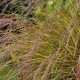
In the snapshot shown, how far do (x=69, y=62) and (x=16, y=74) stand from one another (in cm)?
43

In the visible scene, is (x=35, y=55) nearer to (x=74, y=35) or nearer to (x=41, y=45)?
(x=41, y=45)

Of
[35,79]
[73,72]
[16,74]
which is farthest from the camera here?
[16,74]

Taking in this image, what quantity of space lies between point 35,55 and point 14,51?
178mm

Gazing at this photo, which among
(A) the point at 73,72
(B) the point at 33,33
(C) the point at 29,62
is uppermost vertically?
(B) the point at 33,33

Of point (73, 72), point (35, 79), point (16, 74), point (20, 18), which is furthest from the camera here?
point (20, 18)

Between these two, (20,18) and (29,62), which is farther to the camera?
(20,18)

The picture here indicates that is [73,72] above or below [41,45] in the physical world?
below

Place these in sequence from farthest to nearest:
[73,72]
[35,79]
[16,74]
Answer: [16,74]
[73,72]
[35,79]

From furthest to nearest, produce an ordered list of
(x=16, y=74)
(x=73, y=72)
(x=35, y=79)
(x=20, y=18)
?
1. (x=20, y=18)
2. (x=16, y=74)
3. (x=73, y=72)
4. (x=35, y=79)

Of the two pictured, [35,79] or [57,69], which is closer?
[35,79]

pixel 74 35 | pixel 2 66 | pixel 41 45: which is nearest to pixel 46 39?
pixel 41 45

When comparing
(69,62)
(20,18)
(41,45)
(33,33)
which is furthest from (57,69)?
(20,18)

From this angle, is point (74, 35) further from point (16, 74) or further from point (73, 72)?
point (16, 74)

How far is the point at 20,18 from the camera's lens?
2438 millimetres
